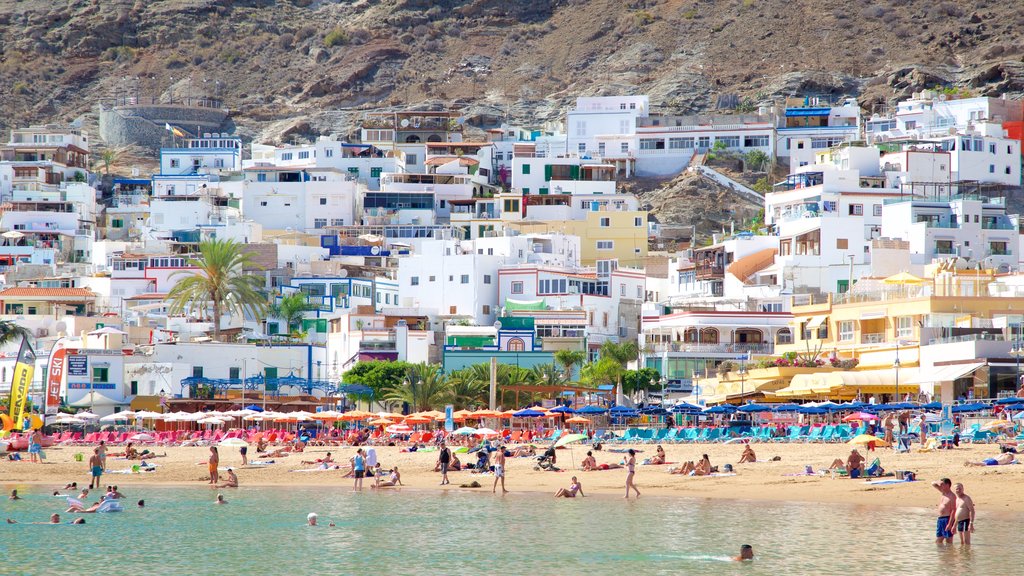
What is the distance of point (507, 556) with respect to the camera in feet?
100

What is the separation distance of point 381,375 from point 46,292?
30.5 m

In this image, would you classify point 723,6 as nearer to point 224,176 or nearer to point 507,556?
point 224,176

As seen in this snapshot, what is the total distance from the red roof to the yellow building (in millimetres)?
24998

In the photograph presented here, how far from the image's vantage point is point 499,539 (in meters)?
32.5

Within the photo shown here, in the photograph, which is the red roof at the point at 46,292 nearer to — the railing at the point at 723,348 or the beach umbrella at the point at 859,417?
the railing at the point at 723,348

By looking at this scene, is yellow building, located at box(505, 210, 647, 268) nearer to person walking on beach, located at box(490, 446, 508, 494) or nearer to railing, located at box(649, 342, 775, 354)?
railing, located at box(649, 342, 775, 354)

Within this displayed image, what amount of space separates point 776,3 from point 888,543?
424ft

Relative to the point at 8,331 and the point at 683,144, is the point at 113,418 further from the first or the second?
the point at 683,144

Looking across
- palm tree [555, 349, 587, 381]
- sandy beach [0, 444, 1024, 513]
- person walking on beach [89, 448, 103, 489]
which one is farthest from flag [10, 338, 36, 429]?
palm tree [555, 349, 587, 381]

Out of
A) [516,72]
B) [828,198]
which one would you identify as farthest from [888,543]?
[516,72]

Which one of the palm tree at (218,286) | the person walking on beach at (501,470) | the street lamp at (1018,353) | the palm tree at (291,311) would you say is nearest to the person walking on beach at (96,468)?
the person walking on beach at (501,470)

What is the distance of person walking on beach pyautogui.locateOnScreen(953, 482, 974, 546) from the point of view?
92.0 ft

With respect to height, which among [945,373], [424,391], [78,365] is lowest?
[424,391]

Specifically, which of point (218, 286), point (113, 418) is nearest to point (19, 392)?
point (113, 418)
